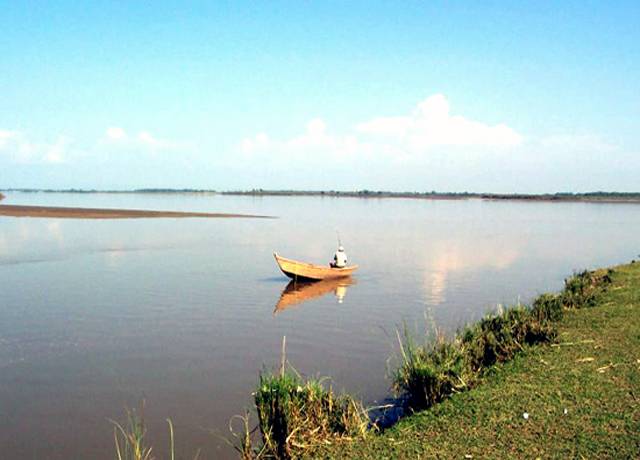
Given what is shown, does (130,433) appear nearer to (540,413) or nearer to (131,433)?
(131,433)

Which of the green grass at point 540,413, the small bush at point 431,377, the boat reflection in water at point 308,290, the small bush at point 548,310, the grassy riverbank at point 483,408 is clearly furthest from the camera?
the boat reflection in water at point 308,290

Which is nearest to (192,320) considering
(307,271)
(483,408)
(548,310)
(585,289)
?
(307,271)

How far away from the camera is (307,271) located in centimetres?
2262

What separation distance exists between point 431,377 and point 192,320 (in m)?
9.04

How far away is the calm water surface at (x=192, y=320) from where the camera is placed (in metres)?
9.45

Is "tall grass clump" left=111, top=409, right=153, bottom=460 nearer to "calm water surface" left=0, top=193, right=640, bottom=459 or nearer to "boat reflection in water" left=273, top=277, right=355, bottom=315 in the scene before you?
"calm water surface" left=0, top=193, right=640, bottom=459

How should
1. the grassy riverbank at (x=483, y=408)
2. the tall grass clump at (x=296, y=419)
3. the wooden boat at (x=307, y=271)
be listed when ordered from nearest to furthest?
1. the grassy riverbank at (x=483, y=408)
2. the tall grass clump at (x=296, y=419)
3. the wooden boat at (x=307, y=271)

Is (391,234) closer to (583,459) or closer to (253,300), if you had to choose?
(253,300)

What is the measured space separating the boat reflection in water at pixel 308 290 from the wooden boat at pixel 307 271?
0.71ft

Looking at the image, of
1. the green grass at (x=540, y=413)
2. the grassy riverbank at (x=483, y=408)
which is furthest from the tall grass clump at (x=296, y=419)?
the green grass at (x=540, y=413)

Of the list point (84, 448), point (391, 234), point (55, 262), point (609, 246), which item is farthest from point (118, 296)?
point (609, 246)

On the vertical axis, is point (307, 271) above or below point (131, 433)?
above

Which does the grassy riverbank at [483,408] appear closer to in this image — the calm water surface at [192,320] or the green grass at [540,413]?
the green grass at [540,413]

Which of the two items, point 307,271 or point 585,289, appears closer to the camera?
point 585,289
